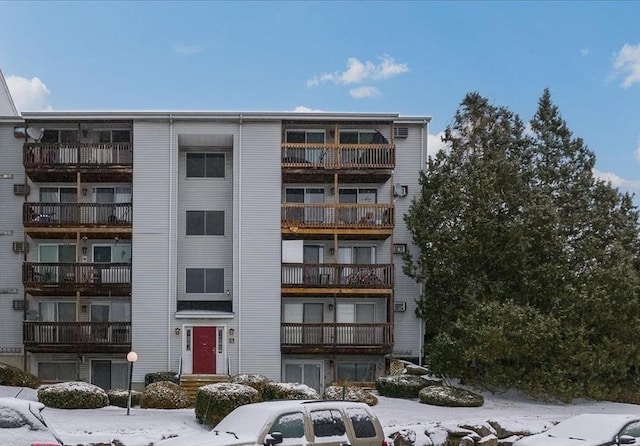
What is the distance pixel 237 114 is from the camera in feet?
96.2

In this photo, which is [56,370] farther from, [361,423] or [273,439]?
[273,439]

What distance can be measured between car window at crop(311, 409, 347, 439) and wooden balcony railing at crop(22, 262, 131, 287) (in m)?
17.6

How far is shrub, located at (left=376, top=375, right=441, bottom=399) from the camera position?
25.5 metres

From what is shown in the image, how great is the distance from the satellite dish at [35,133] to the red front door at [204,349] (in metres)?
10.1

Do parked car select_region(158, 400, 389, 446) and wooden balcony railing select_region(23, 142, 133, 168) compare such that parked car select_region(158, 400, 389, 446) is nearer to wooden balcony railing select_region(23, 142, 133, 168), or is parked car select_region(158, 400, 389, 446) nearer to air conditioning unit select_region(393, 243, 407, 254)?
air conditioning unit select_region(393, 243, 407, 254)

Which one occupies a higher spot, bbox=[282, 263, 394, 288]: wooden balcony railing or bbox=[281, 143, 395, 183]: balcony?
bbox=[281, 143, 395, 183]: balcony

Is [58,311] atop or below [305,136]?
below

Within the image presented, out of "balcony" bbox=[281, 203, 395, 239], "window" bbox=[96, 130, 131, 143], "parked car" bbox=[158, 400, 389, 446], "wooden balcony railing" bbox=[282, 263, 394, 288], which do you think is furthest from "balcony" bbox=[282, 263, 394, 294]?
"parked car" bbox=[158, 400, 389, 446]

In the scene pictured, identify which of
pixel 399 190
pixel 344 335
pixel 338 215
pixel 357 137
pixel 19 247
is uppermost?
pixel 357 137

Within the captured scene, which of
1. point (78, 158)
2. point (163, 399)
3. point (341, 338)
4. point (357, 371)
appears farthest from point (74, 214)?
point (357, 371)

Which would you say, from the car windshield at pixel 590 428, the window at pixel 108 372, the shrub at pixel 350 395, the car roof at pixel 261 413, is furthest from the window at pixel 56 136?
the car windshield at pixel 590 428

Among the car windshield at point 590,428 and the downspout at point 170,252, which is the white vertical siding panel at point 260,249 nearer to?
the downspout at point 170,252

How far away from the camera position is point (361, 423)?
516 inches

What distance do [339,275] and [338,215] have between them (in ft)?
7.89
